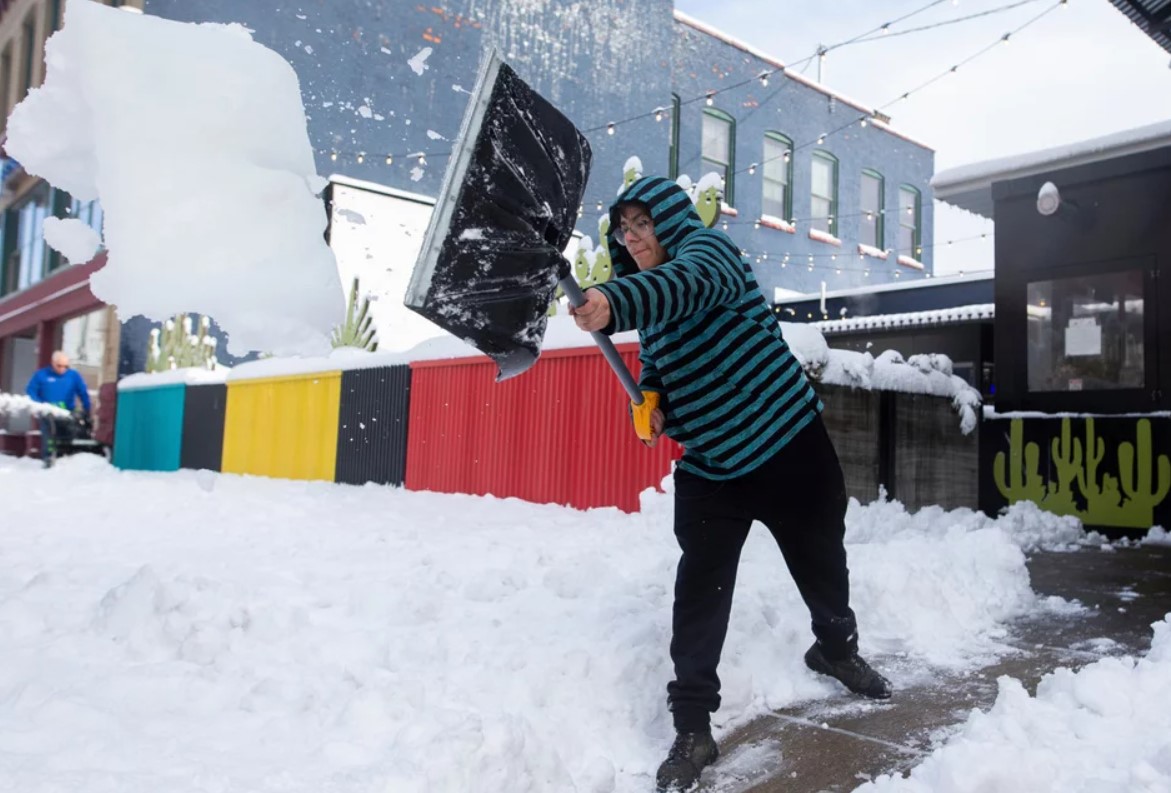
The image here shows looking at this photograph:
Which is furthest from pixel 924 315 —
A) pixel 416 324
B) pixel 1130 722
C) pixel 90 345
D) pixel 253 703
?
pixel 90 345

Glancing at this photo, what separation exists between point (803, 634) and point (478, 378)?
5.31m

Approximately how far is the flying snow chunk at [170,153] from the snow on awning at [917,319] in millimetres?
8570

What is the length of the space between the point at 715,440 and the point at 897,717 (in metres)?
1.07

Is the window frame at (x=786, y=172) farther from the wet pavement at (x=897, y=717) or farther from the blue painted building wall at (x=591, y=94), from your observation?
the wet pavement at (x=897, y=717)

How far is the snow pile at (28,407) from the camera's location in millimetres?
13031

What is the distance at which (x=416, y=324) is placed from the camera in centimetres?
1315

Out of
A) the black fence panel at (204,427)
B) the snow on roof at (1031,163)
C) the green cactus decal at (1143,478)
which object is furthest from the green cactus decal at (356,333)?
the green cactus decal at (1143,478)

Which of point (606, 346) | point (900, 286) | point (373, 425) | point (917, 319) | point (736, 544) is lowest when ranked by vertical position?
point (736, 544)

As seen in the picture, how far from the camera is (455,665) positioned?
289cm

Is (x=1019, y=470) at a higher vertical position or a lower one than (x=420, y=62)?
lower

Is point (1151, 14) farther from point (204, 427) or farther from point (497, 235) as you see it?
point (204, 427)

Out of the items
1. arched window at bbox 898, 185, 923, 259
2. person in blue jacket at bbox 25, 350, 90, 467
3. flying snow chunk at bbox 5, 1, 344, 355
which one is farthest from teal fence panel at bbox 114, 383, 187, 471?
arched window at bbox 898, 185, 923, 259

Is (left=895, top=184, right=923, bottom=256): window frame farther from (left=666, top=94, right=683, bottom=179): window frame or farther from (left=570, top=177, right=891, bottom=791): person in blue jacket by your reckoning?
(left=570, top=177, right=891, bottom=791): person in blue jacket

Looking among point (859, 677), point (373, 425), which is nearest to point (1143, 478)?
point (859, 677)
